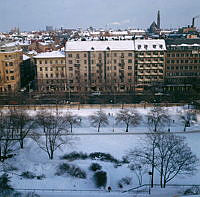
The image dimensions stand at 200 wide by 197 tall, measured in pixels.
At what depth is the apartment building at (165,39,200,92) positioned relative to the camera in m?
65.3

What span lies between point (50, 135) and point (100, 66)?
33.2 meters

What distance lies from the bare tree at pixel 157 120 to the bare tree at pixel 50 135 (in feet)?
45.3

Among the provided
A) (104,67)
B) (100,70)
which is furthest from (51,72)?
(104,67)

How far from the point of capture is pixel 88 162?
33.1m

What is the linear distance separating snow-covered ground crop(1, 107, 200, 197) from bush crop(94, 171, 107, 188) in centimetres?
50

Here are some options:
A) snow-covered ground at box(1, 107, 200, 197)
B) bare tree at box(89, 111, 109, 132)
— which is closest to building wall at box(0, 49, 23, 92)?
snow-covered ground at box(1, 107, 200, 197)

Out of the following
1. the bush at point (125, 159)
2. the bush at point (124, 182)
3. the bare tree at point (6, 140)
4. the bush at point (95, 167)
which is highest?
the bare tree at point (6, 140)

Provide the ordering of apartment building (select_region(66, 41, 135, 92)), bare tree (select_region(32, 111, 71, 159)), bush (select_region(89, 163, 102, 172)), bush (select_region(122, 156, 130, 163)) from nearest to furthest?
bush (select_region(89, 163, 102, 172)) < bush (select_region(122, 156, 130, 163)) < bare tree (select_region(32, 111, 71, 159)) < apartment building (select_region(66, 41, 135, 92))

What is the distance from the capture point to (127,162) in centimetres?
3303

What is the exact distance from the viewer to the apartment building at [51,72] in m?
67.2

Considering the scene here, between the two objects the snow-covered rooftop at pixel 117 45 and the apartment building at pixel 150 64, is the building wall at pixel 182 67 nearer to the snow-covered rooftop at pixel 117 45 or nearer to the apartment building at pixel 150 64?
the apartment building at pixel 150 64

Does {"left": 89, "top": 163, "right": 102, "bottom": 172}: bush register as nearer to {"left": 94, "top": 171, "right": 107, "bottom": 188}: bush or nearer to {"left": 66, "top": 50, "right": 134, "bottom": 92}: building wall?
{"left": 94, "top": 171, "right": 107, "bottom": 188}: bush

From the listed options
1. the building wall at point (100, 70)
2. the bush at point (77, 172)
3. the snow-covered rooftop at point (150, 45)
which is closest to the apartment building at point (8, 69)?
the building wall at point (100, 70)

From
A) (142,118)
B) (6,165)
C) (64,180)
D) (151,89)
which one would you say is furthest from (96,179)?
(151,89)
